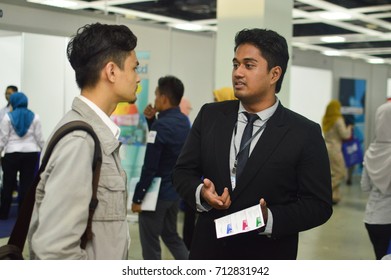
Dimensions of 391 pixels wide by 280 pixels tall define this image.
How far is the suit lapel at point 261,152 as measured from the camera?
6.79 ft

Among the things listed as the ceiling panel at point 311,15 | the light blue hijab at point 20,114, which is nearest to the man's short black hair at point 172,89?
the light blue hijab at point 20,114

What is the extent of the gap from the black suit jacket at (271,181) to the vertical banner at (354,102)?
9.73 m

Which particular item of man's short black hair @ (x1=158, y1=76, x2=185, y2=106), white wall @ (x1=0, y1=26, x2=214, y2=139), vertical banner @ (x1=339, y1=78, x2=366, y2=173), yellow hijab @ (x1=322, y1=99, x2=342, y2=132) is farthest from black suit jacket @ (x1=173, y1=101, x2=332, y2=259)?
vertical banner @ (x1=339, y1=78, x2=366, y2=173)

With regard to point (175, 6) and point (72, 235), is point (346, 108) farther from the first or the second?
point (72, 235)

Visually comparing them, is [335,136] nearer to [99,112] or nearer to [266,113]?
[266,113]

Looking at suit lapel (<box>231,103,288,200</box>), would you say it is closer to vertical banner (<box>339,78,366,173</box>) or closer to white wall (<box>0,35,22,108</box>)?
white wall (<box>0,35,22,108</box>)

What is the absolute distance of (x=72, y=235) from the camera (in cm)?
144

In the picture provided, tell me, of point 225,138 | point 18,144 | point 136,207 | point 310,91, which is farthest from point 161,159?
point 310,91

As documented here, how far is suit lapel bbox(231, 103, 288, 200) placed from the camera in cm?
207

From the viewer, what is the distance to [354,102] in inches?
476

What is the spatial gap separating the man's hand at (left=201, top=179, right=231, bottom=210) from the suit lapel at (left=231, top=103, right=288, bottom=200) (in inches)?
3.6

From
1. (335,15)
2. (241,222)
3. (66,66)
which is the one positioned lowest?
(241,222)

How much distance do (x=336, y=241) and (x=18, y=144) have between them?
163 inches
